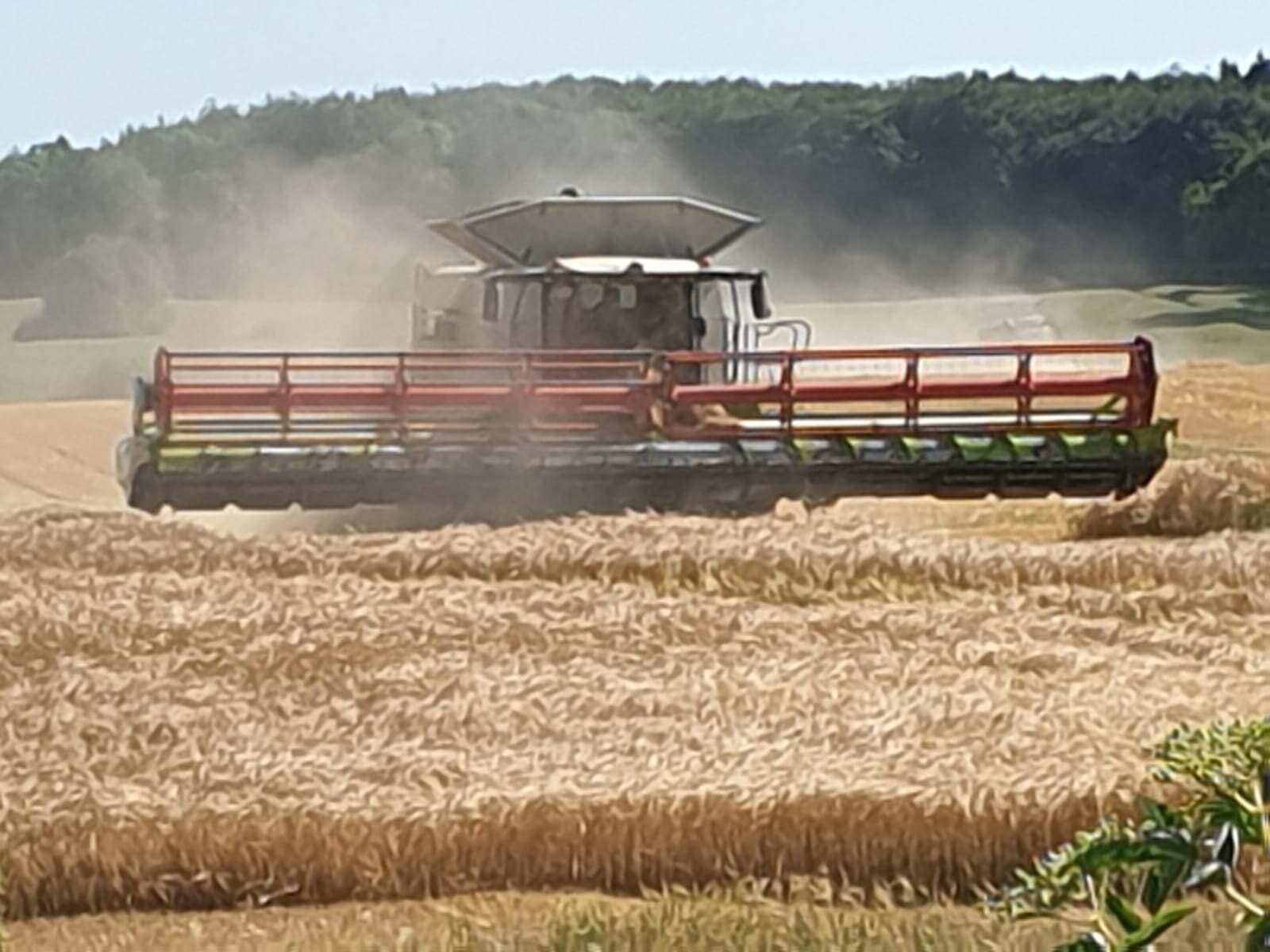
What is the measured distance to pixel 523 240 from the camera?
13094mm

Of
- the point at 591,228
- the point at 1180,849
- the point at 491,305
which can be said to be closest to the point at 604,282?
the point at 491,305

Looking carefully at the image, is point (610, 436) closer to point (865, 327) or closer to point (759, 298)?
point (759, 298)

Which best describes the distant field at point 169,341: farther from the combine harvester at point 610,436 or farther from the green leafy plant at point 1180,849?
the green leafy plant at point 1180,849

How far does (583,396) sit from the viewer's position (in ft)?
35.8

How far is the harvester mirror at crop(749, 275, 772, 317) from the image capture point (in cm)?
1266

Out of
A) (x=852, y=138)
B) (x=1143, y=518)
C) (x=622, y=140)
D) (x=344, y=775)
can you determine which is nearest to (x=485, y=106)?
(x=622, y=140)

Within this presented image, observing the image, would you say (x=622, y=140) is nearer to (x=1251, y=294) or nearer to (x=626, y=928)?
(x=1251, y=294)

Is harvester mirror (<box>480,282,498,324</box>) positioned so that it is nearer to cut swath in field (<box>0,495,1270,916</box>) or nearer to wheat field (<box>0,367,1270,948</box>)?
wheat field (<box>0,367,1270,948</box>)

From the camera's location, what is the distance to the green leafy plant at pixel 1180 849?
68.5 inches

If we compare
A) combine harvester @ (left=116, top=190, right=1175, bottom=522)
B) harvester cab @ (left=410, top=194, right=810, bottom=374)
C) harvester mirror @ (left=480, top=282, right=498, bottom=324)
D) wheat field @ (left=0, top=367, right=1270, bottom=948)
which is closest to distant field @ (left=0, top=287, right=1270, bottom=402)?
harvester cab @ (left=410, top=194, right=810, bottom=374)

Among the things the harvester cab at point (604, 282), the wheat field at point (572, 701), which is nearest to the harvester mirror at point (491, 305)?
the harvester cab at point (604, 282)

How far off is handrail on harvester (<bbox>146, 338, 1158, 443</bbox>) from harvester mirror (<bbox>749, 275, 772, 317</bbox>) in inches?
47.1

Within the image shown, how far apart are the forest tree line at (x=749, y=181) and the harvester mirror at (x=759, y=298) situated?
23.2m

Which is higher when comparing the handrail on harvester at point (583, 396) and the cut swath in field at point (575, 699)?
the handrail on harvester at point (583, 396)
